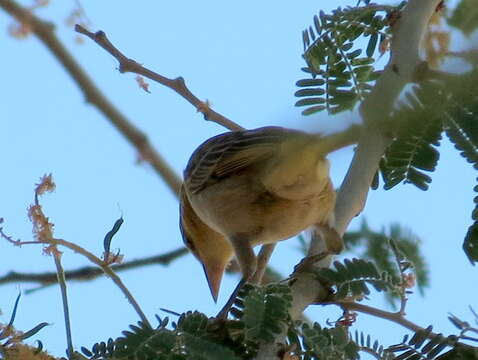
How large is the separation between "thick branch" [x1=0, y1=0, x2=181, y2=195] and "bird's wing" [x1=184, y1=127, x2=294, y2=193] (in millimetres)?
230

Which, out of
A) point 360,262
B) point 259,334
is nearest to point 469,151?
point 360,262

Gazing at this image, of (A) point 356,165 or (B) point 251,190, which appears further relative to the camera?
(B) point 251,190

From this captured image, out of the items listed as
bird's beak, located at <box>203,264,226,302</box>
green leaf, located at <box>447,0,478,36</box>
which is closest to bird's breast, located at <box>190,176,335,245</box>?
bird's beak, located at <box>203,264,226,302</box>

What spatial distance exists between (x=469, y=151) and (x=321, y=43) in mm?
1064

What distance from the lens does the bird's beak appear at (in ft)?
15.8

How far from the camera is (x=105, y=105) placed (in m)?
4.70

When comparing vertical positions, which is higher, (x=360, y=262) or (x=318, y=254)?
(x=318, y=254)

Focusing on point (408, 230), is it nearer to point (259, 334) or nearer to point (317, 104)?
point (317, 104)

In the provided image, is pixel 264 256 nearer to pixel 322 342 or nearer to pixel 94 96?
pixel 94 96

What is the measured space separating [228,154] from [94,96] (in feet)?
3.97

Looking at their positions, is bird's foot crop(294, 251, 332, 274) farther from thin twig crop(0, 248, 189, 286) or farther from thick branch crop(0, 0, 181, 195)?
thick branch crop(0, 0, 181, 195)

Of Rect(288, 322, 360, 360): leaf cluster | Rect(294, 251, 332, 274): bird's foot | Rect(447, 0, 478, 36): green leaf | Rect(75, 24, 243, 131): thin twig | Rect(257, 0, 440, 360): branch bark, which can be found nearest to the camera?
Rect(447, 0, 478, 36): green leaf

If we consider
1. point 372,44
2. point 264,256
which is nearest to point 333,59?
point 372,44

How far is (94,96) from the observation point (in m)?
4.71
